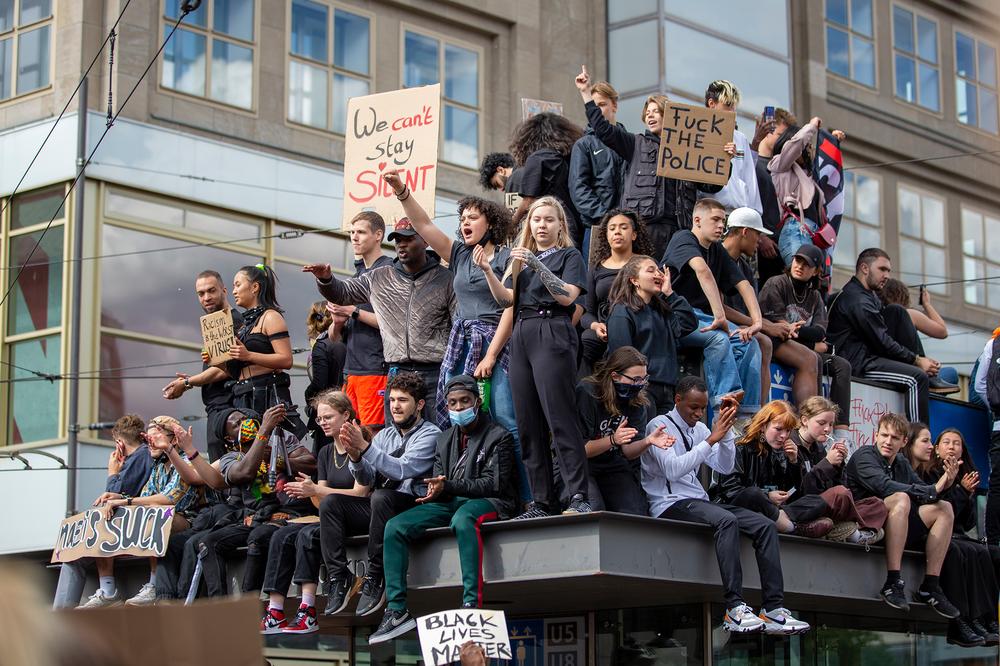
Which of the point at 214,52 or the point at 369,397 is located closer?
the point at 369,397

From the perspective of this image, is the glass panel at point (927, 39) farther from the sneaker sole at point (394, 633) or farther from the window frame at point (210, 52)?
the sneaker sole at point (394, 633)

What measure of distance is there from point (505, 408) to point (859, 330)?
536 cm

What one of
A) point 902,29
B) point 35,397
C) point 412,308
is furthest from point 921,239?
point 412,308

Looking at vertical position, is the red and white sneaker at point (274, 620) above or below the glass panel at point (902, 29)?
below

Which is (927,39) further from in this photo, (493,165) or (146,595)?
(146,595)

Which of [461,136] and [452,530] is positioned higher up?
[461,136]

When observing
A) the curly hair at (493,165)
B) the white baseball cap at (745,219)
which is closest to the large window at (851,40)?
the curly hair at (493,165)

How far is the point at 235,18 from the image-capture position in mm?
24812

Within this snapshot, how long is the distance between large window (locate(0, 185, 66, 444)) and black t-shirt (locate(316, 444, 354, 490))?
1097 cm

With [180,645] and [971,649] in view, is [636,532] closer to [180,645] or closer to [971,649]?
[971,649]

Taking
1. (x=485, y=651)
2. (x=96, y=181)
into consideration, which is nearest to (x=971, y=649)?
(x=485, y=651)

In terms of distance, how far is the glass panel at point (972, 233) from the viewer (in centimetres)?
3325

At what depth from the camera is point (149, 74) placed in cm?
2350

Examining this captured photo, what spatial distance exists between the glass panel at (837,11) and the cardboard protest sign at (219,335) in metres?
21.5
